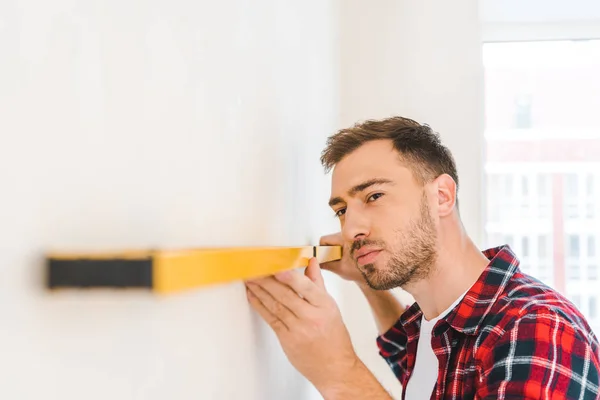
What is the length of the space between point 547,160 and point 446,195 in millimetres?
1341

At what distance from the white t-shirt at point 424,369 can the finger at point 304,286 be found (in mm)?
441

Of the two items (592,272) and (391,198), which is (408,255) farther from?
(592,272)

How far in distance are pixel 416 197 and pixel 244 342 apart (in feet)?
1.80

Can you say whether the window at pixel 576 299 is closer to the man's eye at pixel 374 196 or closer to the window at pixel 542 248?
the window at pixel 542 248

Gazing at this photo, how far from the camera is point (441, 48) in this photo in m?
2.03

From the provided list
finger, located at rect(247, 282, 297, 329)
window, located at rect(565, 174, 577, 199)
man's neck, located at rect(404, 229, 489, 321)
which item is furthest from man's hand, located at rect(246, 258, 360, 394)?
window, located at rect(565, 174, 577, 199)

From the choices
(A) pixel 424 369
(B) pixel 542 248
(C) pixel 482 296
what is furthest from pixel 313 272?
(B) pixel 542 248

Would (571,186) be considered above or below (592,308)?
above

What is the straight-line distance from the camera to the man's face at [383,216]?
122 cm

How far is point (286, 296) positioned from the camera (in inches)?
35.2

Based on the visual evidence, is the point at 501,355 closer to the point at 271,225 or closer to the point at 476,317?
the point at 476,317

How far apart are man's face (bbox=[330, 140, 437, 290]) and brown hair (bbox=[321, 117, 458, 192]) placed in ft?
0.07

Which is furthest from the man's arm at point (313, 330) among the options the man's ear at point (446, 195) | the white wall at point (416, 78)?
the white wall at point (416, 78)

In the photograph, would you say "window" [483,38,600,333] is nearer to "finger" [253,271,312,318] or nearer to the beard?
the beard
